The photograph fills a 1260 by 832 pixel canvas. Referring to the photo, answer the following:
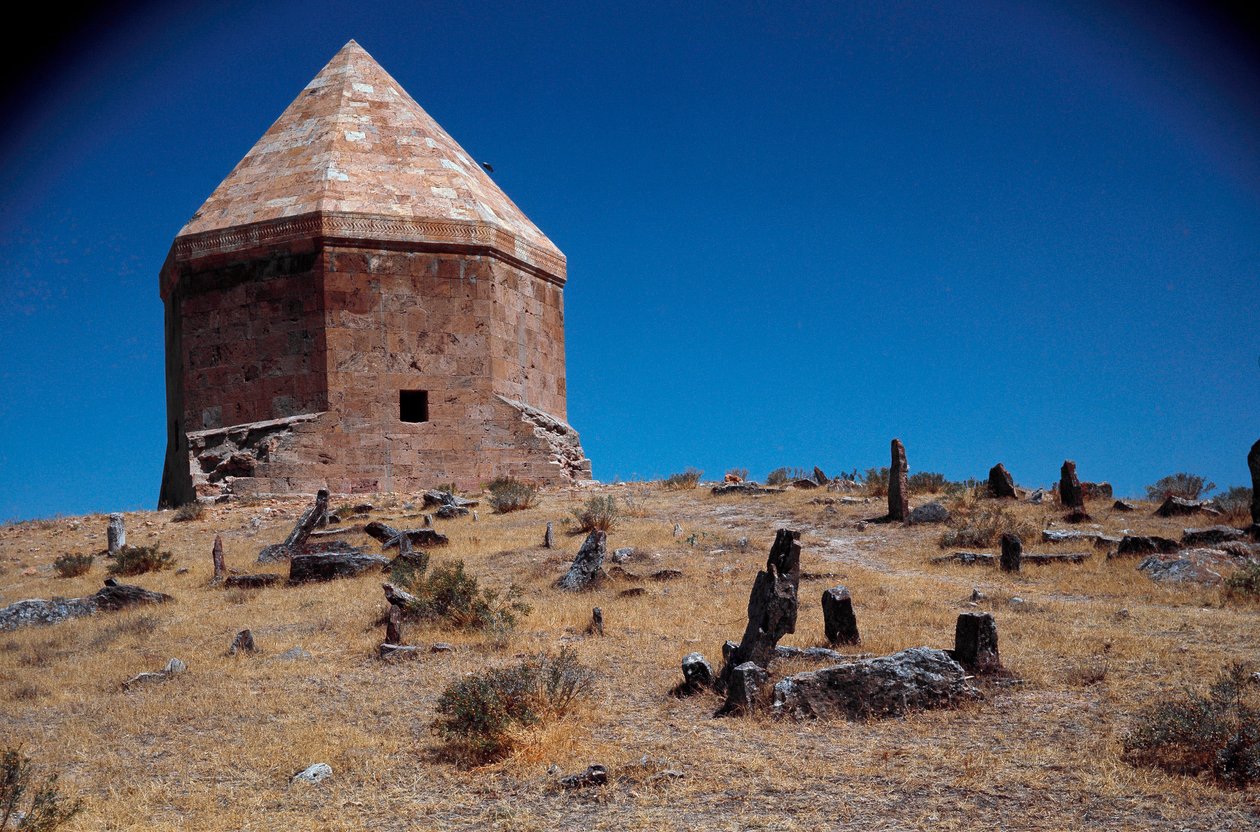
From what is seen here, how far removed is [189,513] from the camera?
1689 cm

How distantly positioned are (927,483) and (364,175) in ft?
38.5

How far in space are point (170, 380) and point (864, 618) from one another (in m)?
16.9

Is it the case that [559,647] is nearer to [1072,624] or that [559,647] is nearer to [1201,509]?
[1072,624]

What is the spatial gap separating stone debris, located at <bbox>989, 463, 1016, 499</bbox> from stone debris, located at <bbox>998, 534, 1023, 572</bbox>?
5.34 metres

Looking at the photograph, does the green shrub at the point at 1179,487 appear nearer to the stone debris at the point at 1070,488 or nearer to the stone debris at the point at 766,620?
the stone debris at the point at 1070,488

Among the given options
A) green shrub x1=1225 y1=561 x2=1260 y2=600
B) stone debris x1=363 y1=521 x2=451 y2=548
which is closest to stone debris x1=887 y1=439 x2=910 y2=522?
green shrub x1=1225 y1=561 x2=1260 y2=600

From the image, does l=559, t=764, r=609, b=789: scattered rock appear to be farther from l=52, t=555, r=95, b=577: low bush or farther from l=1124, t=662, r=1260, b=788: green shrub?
l=52, t=555, r=95, b=577: low bush

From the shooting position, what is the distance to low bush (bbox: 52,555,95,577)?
1372cm

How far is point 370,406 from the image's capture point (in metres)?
18.6

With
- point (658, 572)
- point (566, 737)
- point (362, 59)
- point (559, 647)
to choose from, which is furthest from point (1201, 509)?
point (362, 59)

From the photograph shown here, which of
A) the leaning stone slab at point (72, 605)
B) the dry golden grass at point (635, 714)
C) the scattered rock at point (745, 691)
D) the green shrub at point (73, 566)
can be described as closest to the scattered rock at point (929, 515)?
the dry golden grass at point (635, 714)

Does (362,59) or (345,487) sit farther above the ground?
(362,59)

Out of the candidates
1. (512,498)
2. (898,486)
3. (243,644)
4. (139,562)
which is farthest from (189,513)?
(898,486)

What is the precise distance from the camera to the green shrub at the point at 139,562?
1345 centimetres
